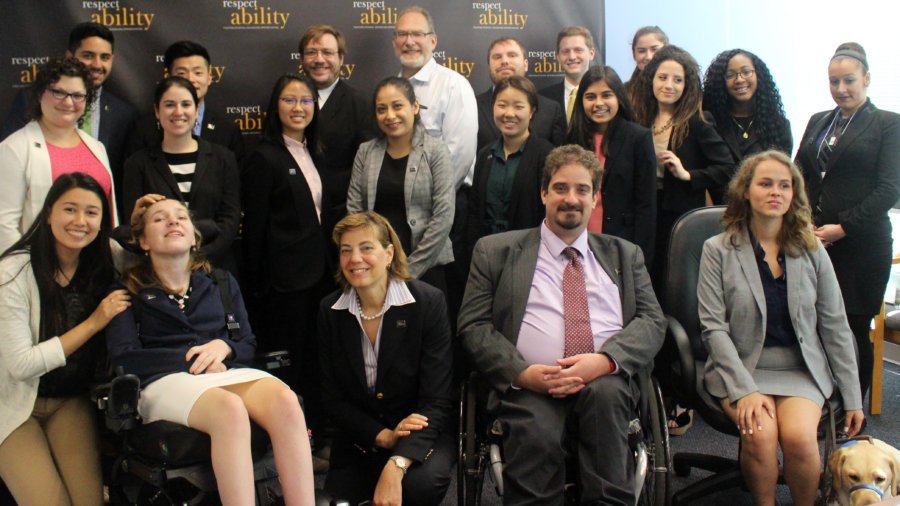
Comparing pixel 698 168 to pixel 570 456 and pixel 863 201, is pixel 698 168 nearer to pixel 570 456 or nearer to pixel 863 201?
pixel 863 201

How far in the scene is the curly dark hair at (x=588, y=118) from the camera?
11.4 ft

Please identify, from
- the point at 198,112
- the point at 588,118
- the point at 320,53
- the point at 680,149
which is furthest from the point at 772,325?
the point at 198,112

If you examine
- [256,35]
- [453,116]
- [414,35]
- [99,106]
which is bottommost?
[453,116]

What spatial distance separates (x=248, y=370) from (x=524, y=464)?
970mm

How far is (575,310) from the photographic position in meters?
2.77

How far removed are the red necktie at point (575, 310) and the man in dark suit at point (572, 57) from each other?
1414 mm

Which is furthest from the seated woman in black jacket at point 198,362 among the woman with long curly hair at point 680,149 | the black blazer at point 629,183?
the woman with long curly hair at point 680,149

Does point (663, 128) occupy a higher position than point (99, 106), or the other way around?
point (99, 106)

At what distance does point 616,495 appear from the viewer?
95.1 inches

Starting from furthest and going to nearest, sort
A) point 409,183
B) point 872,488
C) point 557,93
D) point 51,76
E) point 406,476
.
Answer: point 557,93, point 409,183, point 51,76, point 406,476, point 872,488

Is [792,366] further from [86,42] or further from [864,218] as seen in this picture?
[86,42]

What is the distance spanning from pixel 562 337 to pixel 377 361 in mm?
624

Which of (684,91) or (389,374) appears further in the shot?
(684,91)

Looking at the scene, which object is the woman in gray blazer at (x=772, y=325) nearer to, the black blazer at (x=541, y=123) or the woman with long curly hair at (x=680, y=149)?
the woman with long curly hair at (x=680, y=149)
